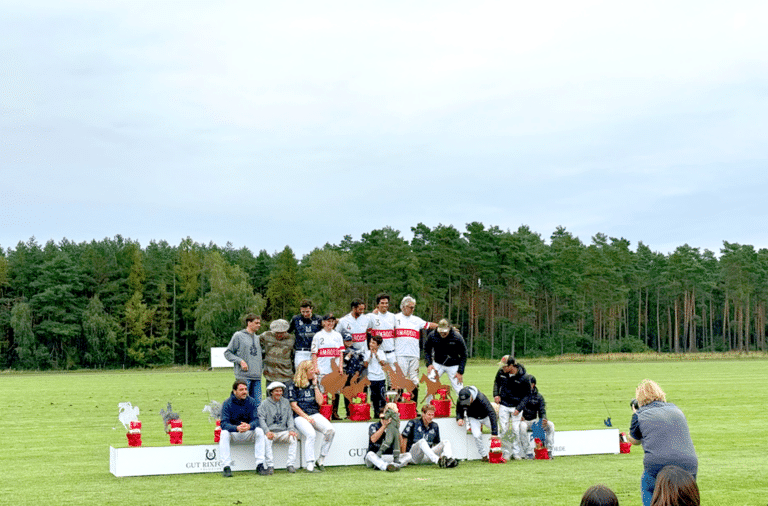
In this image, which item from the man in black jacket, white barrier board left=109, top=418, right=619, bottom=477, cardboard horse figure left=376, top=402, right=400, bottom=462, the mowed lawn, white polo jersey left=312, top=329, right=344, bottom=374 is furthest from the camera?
white polo jersey left=312, top=329, right=344, bottom=374

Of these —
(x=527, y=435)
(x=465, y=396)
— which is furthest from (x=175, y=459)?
(x=527, y=435)

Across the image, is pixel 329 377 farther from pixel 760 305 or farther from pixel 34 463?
pixel 760 305

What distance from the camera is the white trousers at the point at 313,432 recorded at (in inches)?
569

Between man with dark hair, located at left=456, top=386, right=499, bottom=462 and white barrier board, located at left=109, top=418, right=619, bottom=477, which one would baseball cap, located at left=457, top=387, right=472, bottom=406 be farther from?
white barrier board, located at left=109, top=418, right=619, bottom=477

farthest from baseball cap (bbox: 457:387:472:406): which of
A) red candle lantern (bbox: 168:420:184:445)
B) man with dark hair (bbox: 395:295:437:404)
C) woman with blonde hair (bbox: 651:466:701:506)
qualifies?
woman with blonde hair (bbox: 651:466:701:506)

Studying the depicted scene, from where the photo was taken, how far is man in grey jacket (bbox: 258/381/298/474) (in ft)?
46.6

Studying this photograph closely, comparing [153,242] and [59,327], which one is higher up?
[153,242]

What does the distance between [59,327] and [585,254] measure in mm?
64414

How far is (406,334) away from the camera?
16.5 meters

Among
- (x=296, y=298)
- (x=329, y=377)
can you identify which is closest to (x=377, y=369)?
(x=329, y=377)

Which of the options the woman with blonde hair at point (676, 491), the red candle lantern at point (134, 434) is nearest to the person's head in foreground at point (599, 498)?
the woman with blonde hair at point (676, 491)

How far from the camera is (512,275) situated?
9962cm

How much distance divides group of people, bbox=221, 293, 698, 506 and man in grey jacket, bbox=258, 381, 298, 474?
16 mm

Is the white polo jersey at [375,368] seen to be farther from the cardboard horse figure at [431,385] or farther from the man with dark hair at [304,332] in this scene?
the man with dark hair at [304,332]
